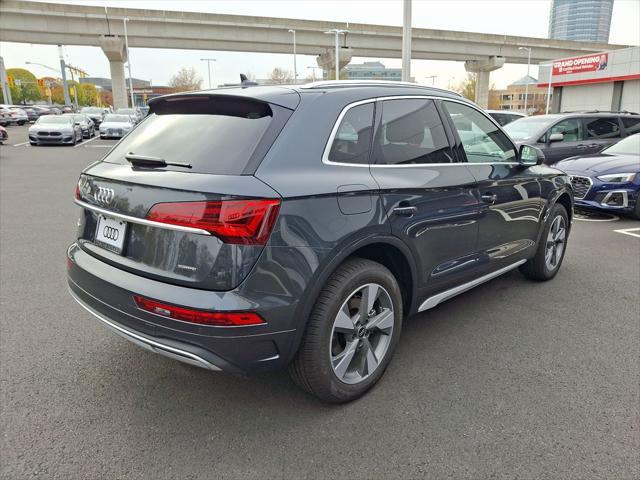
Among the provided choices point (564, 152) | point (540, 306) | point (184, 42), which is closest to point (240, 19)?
point (184, 42)

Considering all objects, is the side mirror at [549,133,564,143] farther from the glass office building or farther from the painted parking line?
the glass office building

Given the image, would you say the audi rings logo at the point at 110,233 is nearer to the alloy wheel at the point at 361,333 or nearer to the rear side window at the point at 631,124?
the alloy wheel at the point at 361,333

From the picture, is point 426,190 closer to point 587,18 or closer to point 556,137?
point 556,137

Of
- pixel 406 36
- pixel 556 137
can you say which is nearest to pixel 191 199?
pixel 556 137

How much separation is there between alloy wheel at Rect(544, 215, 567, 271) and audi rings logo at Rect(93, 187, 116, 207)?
3.95m

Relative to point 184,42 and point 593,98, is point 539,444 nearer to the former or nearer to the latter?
point 593,98

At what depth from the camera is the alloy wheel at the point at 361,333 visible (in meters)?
2.81

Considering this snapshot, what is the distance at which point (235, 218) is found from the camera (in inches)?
90.0

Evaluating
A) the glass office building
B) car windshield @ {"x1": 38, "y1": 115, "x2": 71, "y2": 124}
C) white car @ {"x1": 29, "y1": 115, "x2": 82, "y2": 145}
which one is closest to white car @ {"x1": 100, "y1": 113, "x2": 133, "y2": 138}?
car windshield @ {"x1": 38, "y1": 115, "x2": 71, "y2": 124}

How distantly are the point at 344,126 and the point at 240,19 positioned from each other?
46.3 m

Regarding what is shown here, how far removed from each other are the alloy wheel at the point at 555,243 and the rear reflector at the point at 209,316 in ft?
11.7

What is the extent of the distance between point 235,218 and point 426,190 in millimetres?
1401

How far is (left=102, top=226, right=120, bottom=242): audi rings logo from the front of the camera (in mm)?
2686

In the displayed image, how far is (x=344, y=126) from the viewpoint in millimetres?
2832
